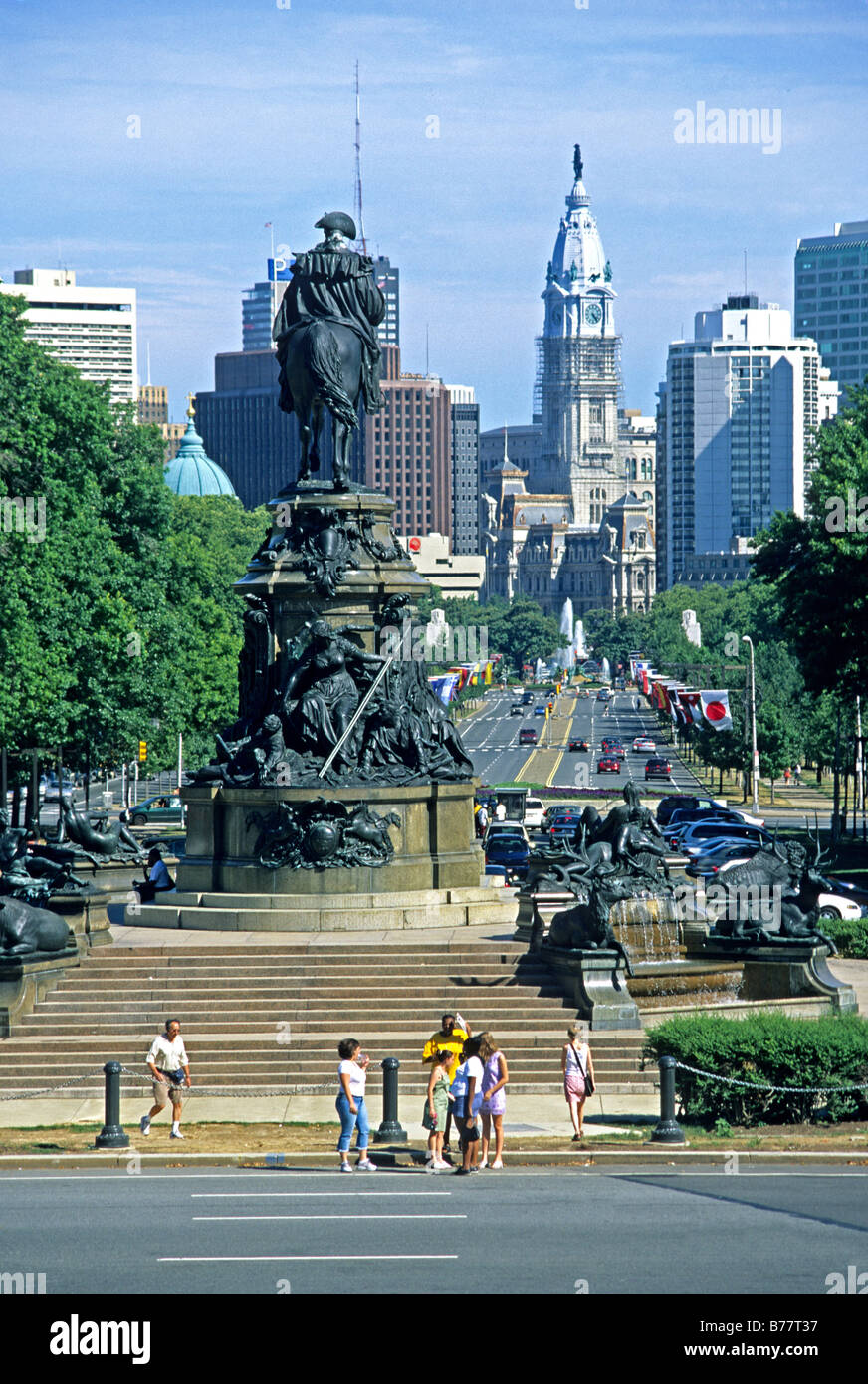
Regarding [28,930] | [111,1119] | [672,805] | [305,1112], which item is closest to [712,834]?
[672,805]

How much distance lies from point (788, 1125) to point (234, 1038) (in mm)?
7545

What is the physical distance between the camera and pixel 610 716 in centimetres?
17262

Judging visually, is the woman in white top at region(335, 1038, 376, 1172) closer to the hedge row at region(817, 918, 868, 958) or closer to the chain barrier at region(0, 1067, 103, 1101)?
the chain barrier at region(0, 1067, 103, 1101)

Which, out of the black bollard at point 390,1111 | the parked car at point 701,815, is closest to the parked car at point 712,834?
the parked car at point 701,815

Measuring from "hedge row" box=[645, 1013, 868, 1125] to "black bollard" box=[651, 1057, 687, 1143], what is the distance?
1.02 metres

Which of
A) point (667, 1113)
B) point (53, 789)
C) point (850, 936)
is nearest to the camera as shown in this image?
point (667, 1113)

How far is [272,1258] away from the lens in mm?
17375

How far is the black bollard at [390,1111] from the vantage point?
23.6 m

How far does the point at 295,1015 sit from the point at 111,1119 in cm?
576

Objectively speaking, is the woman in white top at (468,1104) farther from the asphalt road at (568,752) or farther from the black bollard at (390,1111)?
the asphalt road at (568,752)

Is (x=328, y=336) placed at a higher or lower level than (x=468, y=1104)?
higher

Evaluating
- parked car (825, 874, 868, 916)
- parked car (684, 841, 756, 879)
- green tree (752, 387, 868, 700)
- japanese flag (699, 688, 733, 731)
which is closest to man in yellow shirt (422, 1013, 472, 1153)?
parked car (684, 841, 756, 879)

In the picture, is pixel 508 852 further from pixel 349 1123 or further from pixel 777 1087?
pixel 349 1123
